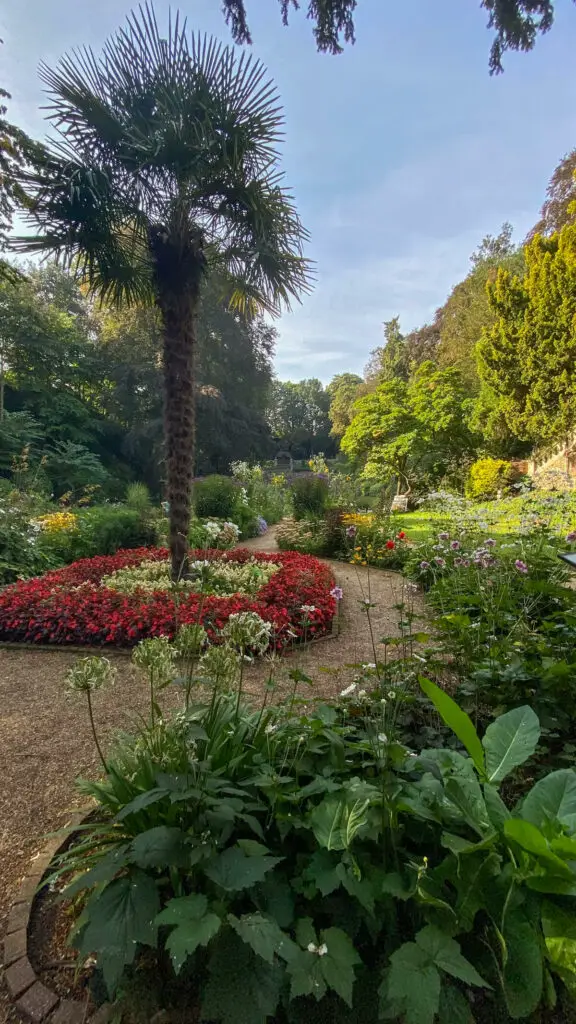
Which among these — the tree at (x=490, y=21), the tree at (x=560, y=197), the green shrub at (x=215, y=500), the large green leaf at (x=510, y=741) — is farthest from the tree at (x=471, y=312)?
the large green leaf at (x=510, y=741)

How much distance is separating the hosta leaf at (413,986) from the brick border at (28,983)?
65 cm

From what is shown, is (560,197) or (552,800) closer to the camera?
(552,800)

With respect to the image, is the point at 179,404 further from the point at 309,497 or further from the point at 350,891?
the point at 309,497

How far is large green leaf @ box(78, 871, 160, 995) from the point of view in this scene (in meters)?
0.80

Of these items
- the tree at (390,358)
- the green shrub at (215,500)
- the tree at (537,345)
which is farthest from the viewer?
the tree at (390,358)

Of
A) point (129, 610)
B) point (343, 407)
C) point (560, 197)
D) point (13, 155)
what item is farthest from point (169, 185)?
point (343, 407)

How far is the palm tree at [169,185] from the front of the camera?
3.80m

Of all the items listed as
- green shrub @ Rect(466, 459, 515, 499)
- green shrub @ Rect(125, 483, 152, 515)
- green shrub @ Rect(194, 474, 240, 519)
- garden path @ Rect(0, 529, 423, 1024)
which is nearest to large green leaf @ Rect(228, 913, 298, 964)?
garden path @ Rect(0, 529, 423, 1024)

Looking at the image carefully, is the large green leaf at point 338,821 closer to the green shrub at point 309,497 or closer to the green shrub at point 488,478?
the green shrub at point 309,497

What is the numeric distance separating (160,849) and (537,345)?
13.4 metres

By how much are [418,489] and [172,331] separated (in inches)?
404

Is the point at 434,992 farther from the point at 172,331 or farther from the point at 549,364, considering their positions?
the point at 549,364

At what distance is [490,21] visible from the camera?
7.34ft

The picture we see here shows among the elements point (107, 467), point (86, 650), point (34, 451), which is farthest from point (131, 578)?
point (107, 467)
